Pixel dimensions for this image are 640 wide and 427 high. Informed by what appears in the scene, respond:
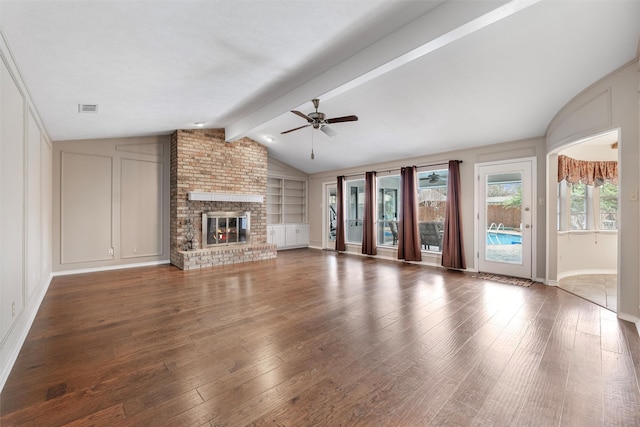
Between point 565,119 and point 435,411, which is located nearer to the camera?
point 435,411

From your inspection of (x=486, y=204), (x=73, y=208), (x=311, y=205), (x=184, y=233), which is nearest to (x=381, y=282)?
(x=486, y=204)

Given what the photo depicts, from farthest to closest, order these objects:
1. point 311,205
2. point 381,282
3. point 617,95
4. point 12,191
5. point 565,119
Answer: point 311,205 → point 381,282 → point 565,119 → point 617,95 → point 12,191

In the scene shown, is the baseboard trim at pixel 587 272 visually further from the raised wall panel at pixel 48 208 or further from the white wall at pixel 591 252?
the raised wall panel at pixel 48 208

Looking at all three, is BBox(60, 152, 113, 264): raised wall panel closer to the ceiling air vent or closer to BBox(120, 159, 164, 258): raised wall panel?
BBox(120, 159, 164, 258): raised wall panel

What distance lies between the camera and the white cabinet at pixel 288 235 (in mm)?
8570

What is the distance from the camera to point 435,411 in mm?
1682

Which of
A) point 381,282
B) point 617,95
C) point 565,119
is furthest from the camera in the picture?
point 381,282

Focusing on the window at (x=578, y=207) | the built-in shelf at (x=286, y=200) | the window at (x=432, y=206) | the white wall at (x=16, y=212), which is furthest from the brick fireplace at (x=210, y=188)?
the window at (x=578, y=207)

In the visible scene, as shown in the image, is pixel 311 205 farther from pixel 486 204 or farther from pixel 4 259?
pixel 4 259

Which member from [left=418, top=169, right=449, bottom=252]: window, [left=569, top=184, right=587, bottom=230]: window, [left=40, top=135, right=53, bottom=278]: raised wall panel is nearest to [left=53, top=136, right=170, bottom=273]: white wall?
[left=40, top=135, right=53, bottom=278]: raised wall panel

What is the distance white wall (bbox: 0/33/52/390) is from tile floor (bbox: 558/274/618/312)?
19.7ft

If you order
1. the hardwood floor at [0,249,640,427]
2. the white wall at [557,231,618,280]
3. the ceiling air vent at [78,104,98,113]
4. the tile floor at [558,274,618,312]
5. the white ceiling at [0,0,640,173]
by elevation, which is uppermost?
the white ceiling at [0,0,640,173]

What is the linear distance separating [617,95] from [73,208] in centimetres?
825

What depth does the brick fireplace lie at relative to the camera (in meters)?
6.08
